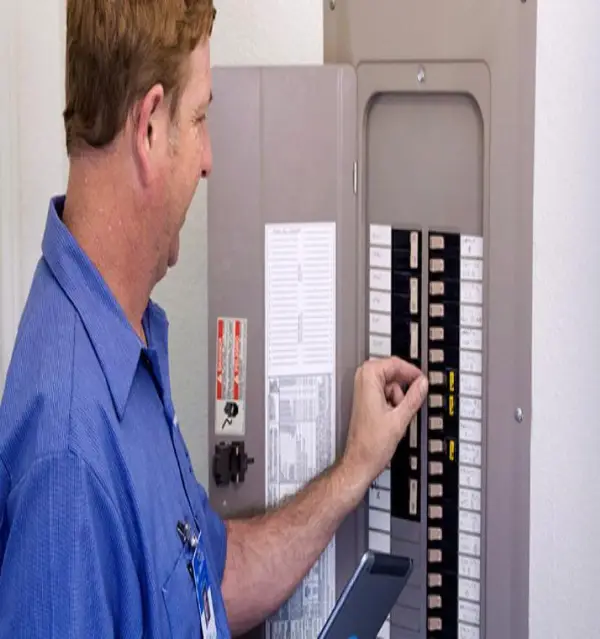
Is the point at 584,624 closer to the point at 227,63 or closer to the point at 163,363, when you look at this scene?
the point at 163,363

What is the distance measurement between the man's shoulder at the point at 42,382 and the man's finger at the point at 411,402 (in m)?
0.47

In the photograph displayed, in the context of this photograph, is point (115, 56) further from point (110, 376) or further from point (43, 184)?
point (43, 184)

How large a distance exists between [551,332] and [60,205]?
560 millimetres

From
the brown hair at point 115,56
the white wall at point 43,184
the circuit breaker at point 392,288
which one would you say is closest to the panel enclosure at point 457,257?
the circuit breaker at point 392,288

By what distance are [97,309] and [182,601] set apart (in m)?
0.27

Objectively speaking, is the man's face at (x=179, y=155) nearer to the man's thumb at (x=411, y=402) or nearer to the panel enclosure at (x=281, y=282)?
the panel enclosure at (x=281, y=282)

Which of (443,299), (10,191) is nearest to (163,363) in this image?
(443,299)

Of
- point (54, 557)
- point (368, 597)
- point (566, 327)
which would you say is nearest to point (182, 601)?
point (54, 557)

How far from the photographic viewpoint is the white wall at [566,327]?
3.90 ft

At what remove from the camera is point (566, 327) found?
1228 mm

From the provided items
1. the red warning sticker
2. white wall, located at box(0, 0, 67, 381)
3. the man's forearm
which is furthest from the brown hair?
white wall, located at box(0, 0, 67, 381)

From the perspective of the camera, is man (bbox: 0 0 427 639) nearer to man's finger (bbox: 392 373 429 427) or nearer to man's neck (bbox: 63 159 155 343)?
man's neck (bbox: 63 159 155 343)

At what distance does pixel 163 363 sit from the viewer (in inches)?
43.1

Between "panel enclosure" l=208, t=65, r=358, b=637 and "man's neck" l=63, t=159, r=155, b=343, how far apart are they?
0.34 meters
